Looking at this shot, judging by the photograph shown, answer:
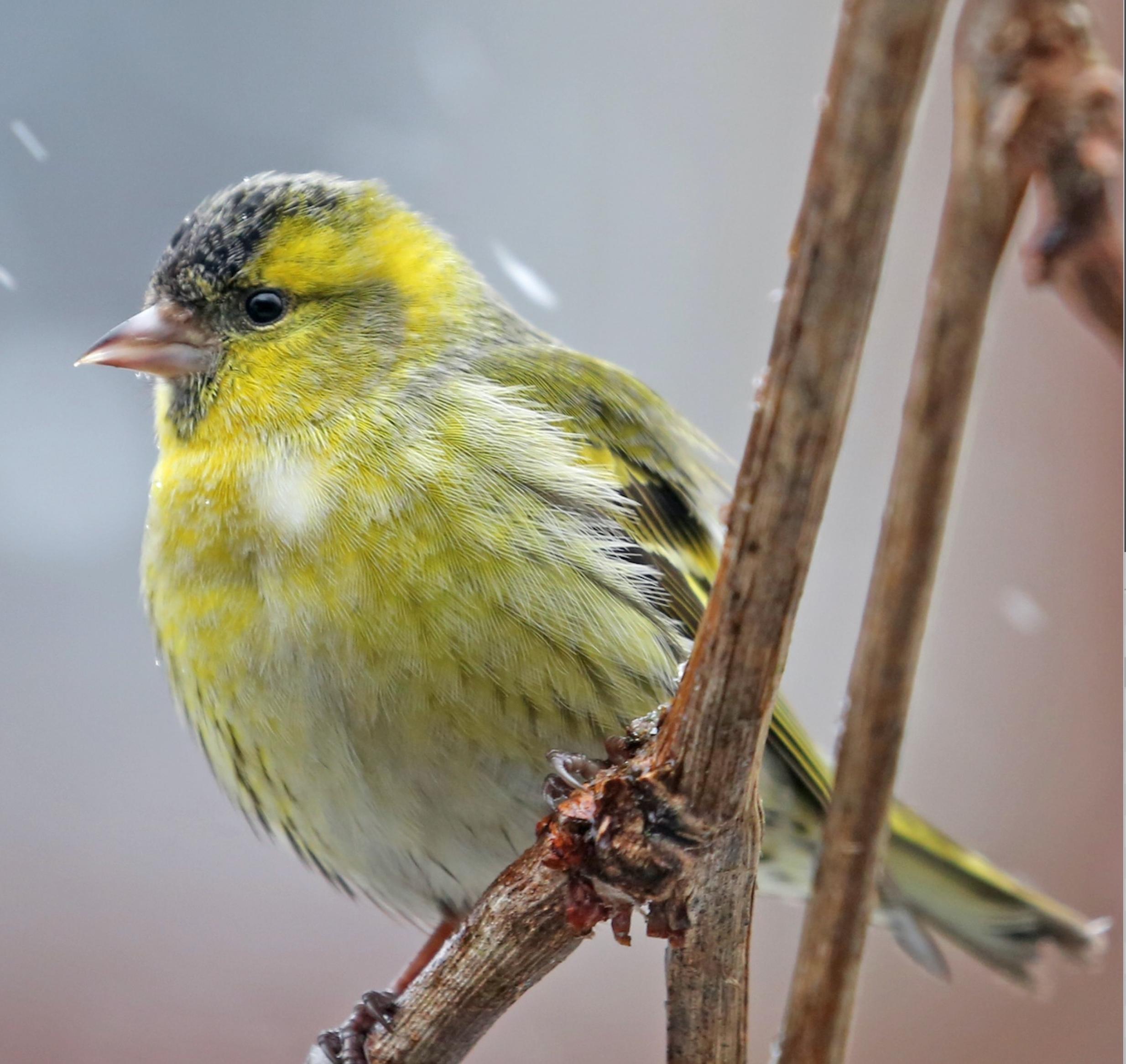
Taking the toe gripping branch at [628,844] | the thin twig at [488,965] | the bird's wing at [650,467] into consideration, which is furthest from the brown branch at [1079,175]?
the bird's wing at [650,467]

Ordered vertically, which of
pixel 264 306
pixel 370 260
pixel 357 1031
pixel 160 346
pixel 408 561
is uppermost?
pixel 370 260

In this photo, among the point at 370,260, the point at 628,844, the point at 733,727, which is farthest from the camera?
the point at 370,260

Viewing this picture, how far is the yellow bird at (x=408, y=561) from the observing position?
1.20 m

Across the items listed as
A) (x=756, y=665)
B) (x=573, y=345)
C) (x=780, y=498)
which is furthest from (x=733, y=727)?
(x=573, y=345)

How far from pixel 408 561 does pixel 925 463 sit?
0.73 metres

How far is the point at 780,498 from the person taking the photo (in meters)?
0.64

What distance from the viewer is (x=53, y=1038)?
1.75 m

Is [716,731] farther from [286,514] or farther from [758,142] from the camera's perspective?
[758,142]

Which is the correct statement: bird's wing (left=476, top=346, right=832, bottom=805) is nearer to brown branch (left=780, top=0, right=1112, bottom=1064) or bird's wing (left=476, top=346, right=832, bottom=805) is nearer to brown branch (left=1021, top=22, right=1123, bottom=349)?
brown branch (left=780, top=0, right=1112, bottom=1064)

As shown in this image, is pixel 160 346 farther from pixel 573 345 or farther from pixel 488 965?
pixel 573 345

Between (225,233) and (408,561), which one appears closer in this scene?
(408,561)

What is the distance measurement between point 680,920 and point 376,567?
1.54ft

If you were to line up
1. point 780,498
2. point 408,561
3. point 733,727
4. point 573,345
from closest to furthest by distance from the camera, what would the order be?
point 780,498, point 733,727, point 408,561, point 573,345

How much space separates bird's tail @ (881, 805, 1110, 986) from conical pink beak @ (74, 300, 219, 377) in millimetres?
1010
